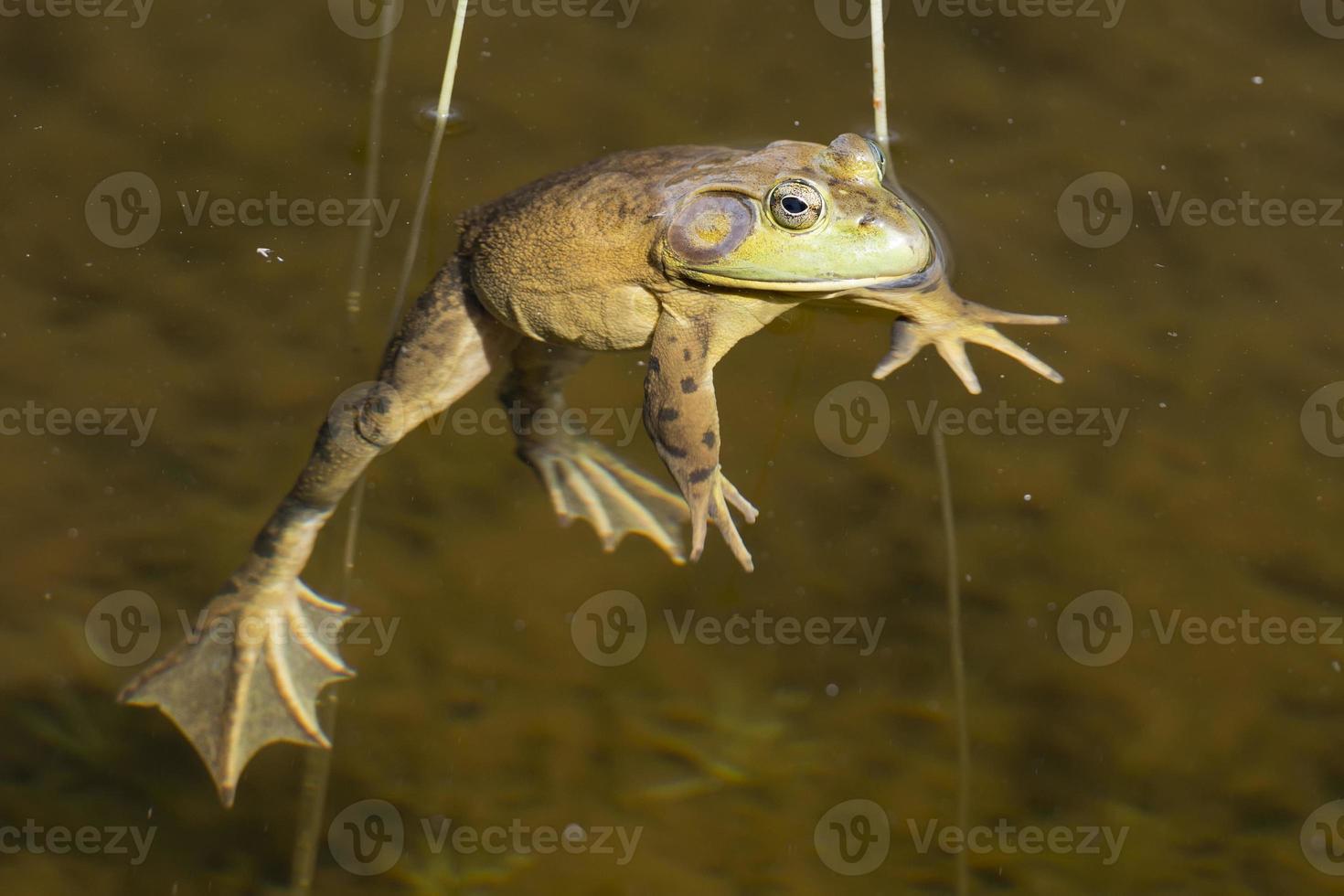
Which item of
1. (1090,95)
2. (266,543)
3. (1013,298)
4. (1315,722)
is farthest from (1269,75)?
(266,543)

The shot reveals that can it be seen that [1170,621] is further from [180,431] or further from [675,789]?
[180,431]

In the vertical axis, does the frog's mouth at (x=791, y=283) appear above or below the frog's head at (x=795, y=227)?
below

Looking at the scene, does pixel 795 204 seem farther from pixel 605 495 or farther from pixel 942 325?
pixel 605 495

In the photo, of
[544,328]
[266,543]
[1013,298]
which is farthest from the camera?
[1013,298]

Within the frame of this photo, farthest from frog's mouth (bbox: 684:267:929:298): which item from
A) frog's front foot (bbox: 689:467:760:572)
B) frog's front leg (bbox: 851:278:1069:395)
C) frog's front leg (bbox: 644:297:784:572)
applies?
frog's front foot (bbox: 689:467:760:572)

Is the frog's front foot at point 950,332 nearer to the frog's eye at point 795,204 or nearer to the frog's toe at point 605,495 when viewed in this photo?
the frog's eye at point 795,204

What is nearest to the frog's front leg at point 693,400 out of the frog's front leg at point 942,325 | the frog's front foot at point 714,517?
the frog's front foot at point 714,517
